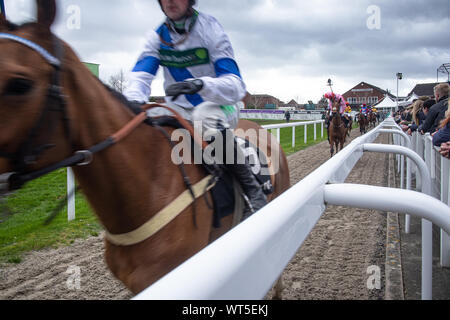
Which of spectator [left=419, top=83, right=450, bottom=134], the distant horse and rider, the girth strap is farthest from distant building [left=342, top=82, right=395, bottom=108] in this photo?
the girth strap

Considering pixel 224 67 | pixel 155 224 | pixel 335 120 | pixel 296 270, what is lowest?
pixel 296 270

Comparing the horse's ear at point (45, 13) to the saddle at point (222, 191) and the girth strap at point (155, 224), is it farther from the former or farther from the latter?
the girth strap at point (155, 224)

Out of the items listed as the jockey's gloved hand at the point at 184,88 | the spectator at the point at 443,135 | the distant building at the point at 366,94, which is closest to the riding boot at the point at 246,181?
the jockey's gloved hand at the point at 184,88

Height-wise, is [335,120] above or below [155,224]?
above

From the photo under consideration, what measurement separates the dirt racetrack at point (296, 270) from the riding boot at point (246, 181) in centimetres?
99

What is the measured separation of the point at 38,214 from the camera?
396 centimetres

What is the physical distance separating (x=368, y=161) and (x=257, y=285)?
916 centimetres

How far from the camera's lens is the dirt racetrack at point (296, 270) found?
2.43 metres

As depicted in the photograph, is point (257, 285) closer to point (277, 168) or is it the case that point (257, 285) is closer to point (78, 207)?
point (277, 168)

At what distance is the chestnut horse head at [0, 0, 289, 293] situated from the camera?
41.5 inches

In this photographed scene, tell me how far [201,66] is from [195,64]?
0.04 meters

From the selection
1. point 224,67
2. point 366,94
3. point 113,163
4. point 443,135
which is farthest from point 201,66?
point 366,94

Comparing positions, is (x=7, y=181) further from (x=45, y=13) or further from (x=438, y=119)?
(x=438, y=119)

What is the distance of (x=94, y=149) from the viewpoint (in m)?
1.27
